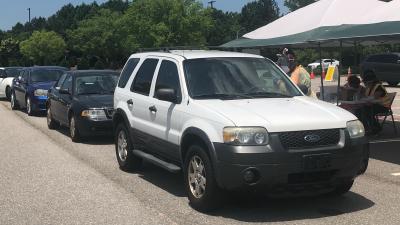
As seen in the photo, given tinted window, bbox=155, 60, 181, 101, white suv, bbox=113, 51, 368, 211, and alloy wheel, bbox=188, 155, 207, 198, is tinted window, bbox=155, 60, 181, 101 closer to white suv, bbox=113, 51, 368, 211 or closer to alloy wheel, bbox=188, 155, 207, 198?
white suv, bbox=113, 51, 368, 211

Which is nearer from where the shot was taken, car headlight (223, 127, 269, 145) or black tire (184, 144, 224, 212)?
car headlight (223, 127, 269, 145)

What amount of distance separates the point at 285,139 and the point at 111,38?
6908cm

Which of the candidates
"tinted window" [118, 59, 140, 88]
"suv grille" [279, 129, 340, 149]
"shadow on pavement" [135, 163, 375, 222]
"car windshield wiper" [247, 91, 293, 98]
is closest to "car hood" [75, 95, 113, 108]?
"tinted window" [118, 59, 140, 88]

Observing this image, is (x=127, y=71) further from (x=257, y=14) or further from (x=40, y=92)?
(x=257, y=14)

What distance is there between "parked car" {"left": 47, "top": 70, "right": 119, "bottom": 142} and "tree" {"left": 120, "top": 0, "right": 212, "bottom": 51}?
40.0m

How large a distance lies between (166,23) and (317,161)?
50.5 m

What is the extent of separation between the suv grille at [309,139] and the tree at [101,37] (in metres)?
66.0

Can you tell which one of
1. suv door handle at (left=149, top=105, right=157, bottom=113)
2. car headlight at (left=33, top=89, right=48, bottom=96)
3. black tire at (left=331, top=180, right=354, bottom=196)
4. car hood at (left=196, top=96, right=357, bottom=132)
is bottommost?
black tire at (left=331, top=180, right=354, bottom=196)

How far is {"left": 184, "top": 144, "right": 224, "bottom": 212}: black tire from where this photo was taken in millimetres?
6051

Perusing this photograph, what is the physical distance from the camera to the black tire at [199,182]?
6051 millimetres

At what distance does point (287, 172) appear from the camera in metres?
5.76

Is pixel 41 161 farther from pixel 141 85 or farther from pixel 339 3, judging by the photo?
pixel 339 3

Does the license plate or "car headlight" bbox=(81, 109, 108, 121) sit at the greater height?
the license plate

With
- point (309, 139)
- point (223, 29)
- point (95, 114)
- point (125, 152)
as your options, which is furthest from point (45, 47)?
point (309, 139)
